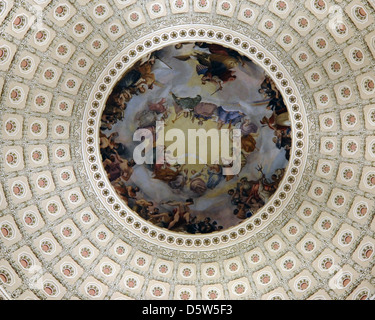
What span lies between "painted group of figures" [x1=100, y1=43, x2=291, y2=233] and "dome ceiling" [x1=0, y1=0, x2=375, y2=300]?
44 cm

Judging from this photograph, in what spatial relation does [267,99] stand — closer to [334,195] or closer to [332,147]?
[332,147]

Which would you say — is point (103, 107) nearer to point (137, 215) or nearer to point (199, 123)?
point (199, 123)

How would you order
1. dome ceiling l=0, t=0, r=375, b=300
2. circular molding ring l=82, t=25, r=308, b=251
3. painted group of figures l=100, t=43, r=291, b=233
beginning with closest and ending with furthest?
dome ceiling l=0, t=0, r=375, b=300 < circular molding ring l=82, t=25, r=308, b=251 < painted group of figures l=100, t=43, r=291, b=233

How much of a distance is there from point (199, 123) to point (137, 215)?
190 inches

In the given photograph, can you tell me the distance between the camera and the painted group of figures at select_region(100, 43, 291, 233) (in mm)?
22531

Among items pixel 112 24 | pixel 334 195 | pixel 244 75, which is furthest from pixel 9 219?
pixel 334 195

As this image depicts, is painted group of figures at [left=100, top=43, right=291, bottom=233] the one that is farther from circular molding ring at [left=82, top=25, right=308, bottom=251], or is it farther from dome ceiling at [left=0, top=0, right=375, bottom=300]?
dome ceiling at [left=0, top=0, right=375, bottom=300]

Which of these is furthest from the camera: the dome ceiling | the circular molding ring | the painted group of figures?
the painted group of figures

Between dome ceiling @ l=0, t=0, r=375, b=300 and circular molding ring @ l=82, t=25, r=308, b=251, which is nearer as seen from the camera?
dome ceiling @ l=0, t=0, r=375, b=300

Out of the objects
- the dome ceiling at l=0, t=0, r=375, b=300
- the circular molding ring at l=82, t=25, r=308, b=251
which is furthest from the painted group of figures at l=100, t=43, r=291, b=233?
the dome ceiling at l=0, t=0, r=375, b=300

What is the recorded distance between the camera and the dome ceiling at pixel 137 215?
20.1 m

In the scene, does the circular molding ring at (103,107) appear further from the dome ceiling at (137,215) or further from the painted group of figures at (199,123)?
the painted group of figures at (199,123)

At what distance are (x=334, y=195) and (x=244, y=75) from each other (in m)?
6.19

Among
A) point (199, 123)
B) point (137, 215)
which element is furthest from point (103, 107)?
point (137, 215)
